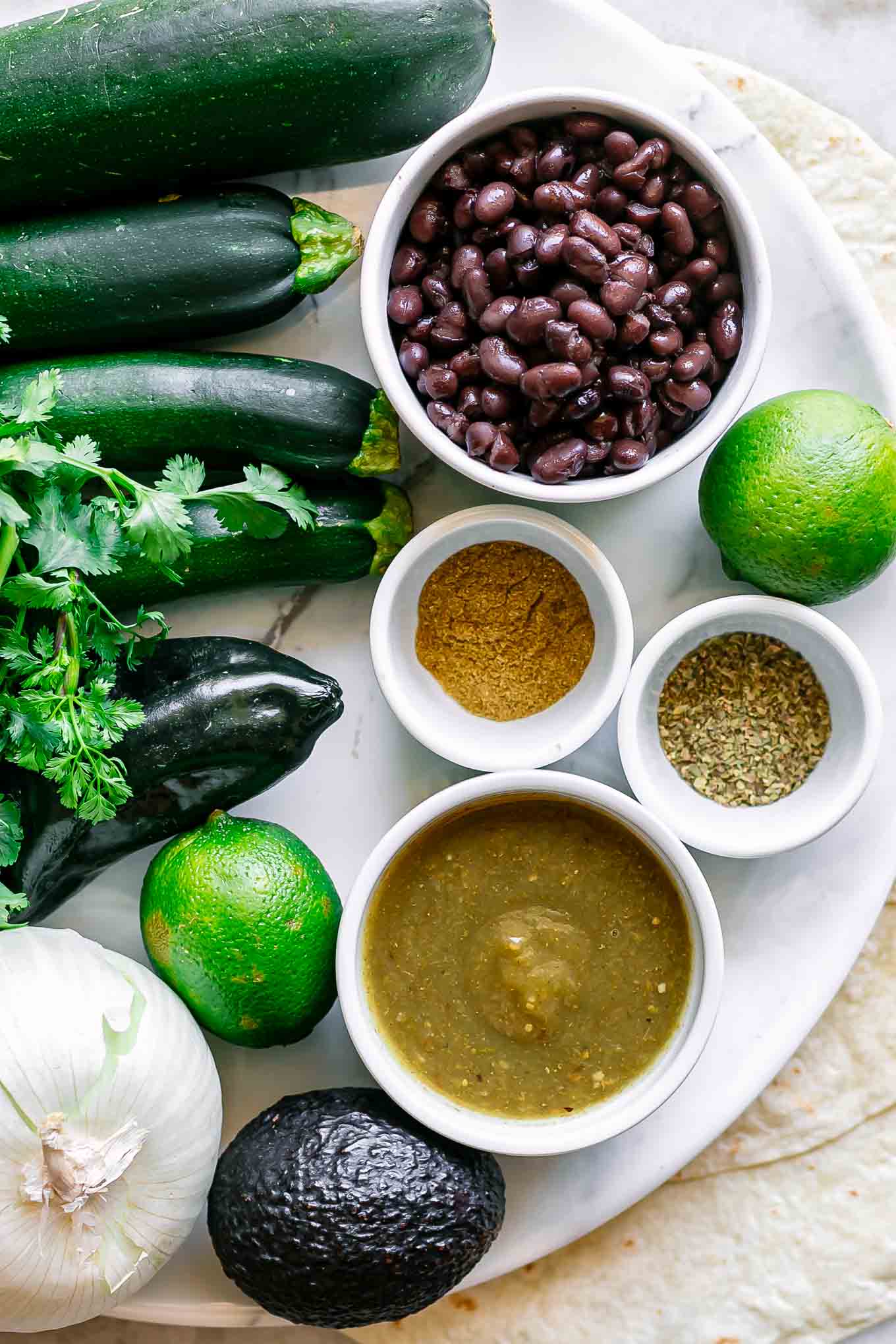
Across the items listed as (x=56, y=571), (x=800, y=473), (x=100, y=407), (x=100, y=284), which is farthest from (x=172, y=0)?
(x=800, y=473)

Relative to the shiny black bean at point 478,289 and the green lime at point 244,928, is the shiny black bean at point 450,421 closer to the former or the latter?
the shiny black bean at point 478,289

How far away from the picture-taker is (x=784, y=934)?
165cm

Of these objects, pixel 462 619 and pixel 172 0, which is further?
pixel 462 619

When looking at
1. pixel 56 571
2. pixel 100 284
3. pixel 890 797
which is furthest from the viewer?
pixel 890 797

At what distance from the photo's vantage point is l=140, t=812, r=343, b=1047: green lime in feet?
4.77

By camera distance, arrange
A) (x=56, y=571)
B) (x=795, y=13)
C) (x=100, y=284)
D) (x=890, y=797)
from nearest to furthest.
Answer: (x=56, y=571) < (x=100, y=284) < (x=890, y=797) < (x=795, y=13)

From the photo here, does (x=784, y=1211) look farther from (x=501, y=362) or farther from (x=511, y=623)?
(x=501, y=362)

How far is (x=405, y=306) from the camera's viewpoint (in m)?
1.49

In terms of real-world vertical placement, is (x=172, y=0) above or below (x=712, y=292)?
above

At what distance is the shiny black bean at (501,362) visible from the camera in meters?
1.43

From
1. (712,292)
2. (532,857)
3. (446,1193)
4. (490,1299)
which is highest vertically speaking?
(712,292)

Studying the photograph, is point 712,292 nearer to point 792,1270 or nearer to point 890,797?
point 890,797

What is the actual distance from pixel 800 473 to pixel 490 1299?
1.19 m

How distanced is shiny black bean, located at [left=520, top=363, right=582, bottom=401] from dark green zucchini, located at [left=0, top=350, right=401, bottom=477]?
24cm
